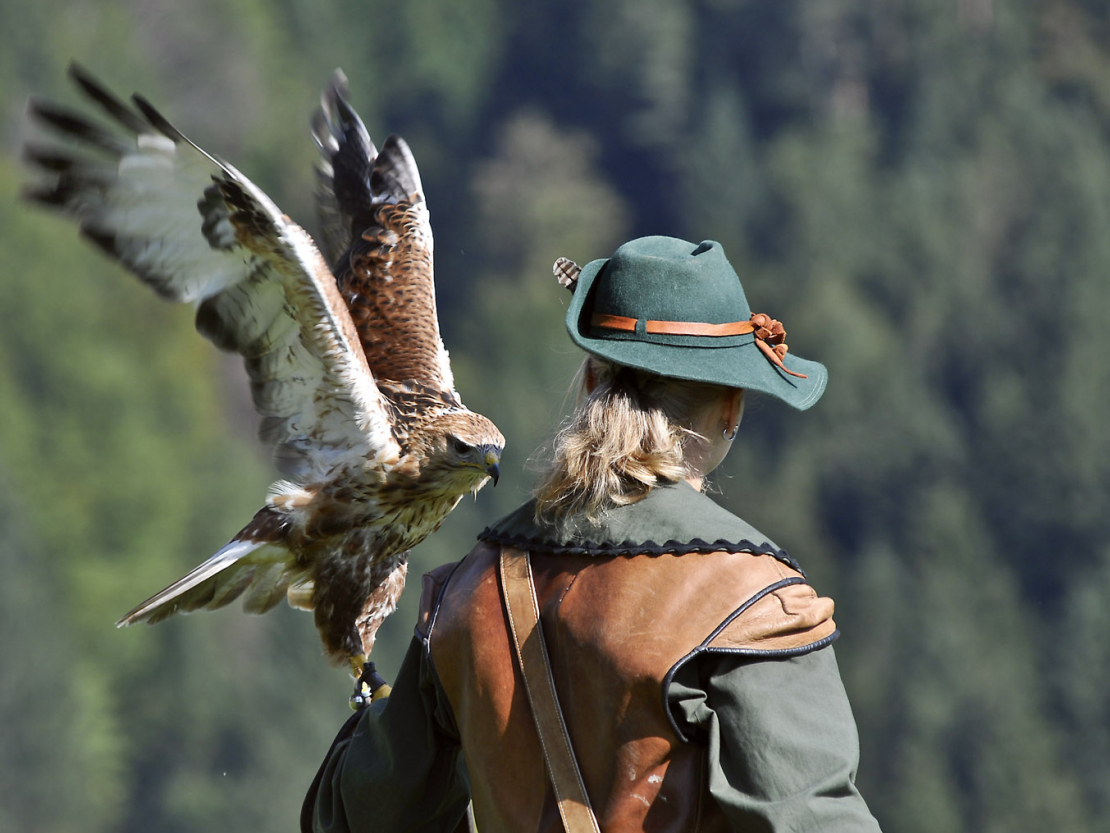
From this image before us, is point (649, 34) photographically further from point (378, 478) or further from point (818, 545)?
point (378, 478)

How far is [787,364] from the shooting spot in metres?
2.79

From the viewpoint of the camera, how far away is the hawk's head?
4.38 m

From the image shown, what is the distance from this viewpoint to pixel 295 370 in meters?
4.29

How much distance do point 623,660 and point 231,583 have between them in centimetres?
218

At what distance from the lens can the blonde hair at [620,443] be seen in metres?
2.57

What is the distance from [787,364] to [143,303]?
53.7 metres

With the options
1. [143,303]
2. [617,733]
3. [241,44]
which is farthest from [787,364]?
[241,44]

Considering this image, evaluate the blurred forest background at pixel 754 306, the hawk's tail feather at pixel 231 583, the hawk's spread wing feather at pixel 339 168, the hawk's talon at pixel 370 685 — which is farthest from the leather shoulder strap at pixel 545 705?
the blurred forest background at pixel 754 306

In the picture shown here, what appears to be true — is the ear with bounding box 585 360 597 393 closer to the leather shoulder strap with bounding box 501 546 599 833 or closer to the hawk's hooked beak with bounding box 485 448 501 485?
the leather shoulder strap with bounding box 501 546 599 833

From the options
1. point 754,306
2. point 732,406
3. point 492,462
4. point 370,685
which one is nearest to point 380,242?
point 492,462

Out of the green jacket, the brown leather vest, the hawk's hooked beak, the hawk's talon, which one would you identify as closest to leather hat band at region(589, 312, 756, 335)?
the green jacket

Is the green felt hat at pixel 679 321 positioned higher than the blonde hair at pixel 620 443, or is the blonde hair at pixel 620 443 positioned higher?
the green felt hat at pixel 679 321

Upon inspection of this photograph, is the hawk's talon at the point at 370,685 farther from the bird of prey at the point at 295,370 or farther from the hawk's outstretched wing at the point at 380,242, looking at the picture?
the hawk's outstretched wing at the point at 380,242

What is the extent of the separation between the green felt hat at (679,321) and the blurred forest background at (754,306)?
3405cm
